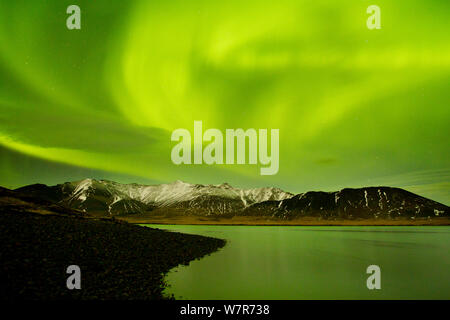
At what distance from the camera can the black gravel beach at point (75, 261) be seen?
20.1 m

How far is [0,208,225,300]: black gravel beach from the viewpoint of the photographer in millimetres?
20125

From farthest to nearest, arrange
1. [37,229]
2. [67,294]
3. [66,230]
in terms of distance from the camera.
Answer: [66,230] < [37,229] < [67,294]

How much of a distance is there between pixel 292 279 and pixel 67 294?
2164 centimetres

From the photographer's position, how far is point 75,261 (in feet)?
83.6

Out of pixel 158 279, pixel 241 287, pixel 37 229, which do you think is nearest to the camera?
pixel 158 279

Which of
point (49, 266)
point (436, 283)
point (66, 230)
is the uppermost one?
point (66, 230)
